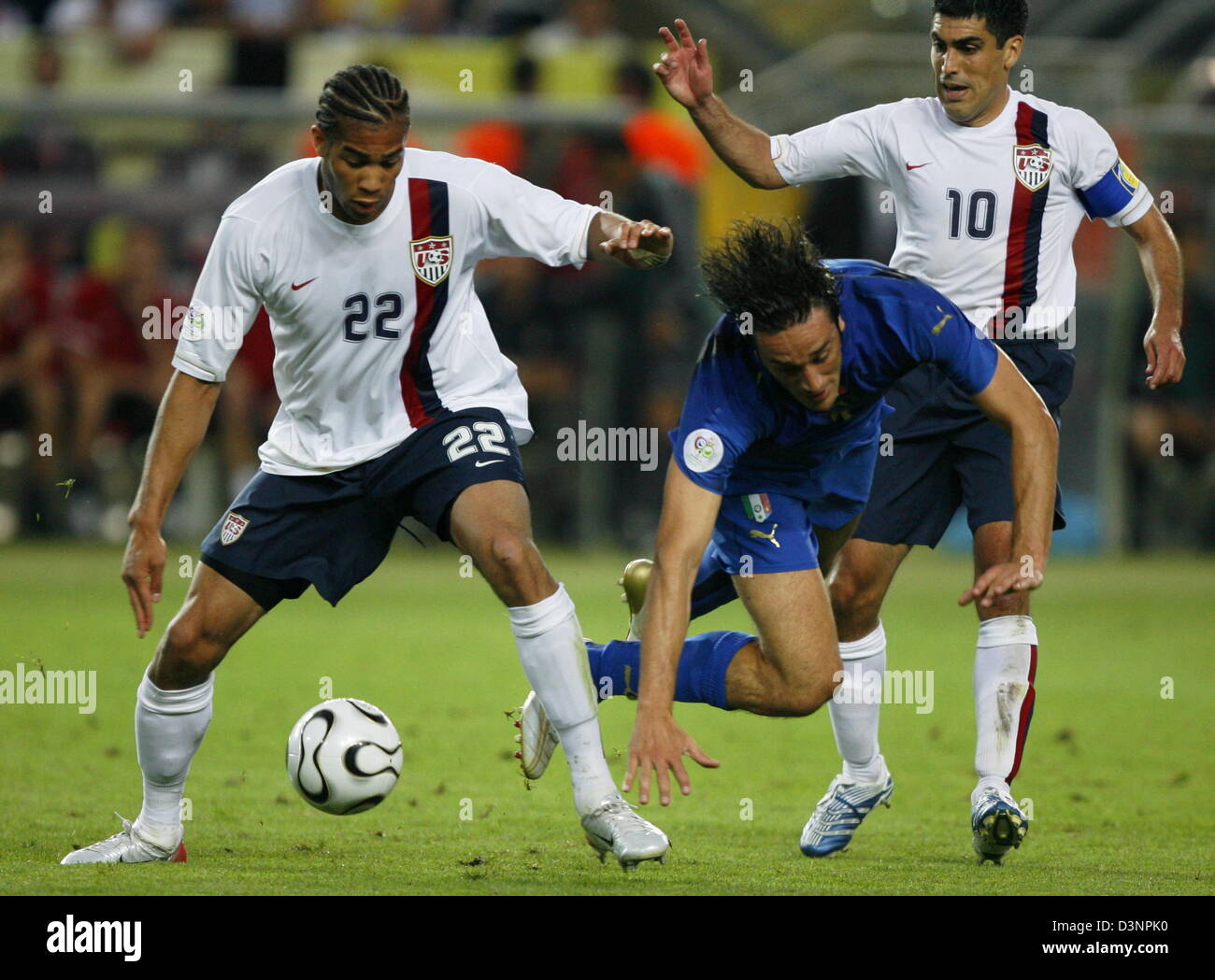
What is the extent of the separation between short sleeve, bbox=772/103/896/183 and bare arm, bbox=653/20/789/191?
0.05 metres

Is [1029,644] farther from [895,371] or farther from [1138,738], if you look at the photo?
[1138,738]

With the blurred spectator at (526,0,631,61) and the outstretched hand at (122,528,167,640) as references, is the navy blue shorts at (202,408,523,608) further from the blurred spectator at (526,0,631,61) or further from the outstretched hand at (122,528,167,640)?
the blurred spectator at (526,0,631,61)

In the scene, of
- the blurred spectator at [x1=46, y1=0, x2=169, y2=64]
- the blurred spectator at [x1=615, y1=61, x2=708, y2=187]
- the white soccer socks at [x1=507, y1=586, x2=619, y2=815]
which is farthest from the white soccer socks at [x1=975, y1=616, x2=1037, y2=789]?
the blurred spectator at [x1=46, y1=0, x2=169, y2=64]

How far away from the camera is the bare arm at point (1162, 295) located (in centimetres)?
598

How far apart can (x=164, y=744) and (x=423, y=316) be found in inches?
58.8

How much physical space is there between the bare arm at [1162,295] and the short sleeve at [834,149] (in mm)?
917

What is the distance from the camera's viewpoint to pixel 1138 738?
805 centimetres

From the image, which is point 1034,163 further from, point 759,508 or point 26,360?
point 26,360

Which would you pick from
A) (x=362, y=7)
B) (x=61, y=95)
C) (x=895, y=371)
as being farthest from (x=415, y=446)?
(x=362, y=7)

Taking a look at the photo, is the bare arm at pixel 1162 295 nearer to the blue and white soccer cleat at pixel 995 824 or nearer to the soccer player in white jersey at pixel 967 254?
the soccer player in white jersey at pixel 967 254

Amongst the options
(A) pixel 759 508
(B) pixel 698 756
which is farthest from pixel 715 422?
(B) pixel 698 756

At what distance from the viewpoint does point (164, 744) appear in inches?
212

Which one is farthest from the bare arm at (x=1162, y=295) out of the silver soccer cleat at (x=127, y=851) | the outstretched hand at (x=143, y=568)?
the silver soccer cleat at (x=127, y=851)

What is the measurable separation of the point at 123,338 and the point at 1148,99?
41.4 feet
